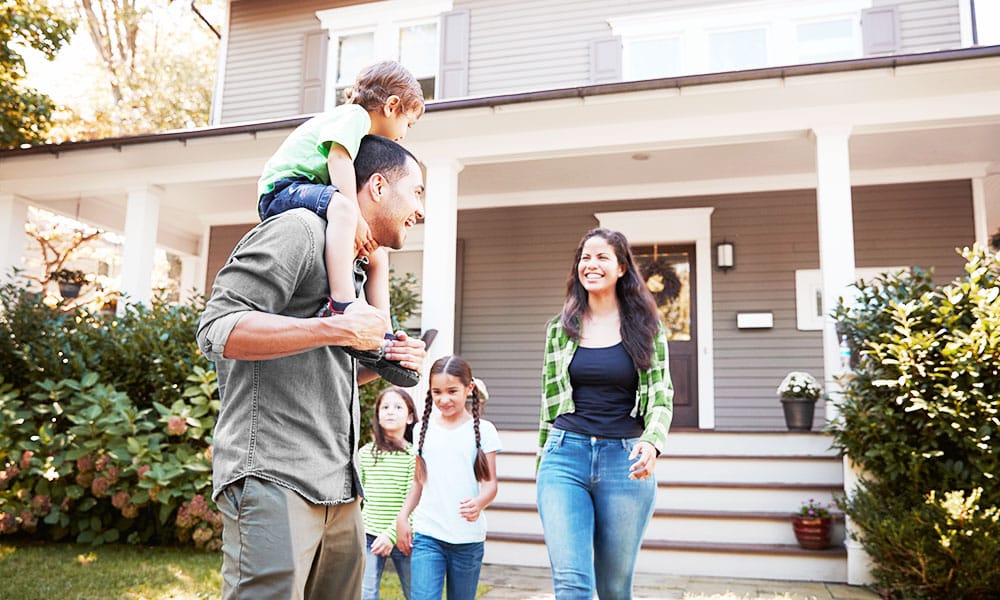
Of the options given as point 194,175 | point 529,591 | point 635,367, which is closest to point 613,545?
point 635,367

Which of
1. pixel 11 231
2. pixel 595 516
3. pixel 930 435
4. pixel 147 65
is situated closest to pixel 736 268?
pixel 930 435

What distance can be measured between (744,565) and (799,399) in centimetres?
197

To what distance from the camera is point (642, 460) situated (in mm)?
2611

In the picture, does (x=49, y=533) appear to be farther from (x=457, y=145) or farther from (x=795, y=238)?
(x=795, y=238)

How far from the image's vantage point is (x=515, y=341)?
9.09 m

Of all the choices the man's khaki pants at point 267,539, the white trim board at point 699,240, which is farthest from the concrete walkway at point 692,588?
the man's khaki pants at point 267,539

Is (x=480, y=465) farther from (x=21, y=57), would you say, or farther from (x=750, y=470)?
(x=21, y=57)

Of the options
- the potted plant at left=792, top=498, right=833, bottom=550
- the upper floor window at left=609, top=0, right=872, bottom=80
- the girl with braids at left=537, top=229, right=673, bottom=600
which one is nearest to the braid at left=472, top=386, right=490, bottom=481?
the girl with braids at left=537, top=229, right=673, bottom=600

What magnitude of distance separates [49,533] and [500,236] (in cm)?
544

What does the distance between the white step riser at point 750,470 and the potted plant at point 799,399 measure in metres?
0.85

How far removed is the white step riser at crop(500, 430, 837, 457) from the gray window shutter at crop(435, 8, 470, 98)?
5.30 meters

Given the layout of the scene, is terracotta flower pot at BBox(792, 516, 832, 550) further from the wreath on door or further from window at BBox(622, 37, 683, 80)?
window at BBox(622, 37, 683, 80)

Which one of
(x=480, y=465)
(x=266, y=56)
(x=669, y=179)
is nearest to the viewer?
(x=480, y=465)

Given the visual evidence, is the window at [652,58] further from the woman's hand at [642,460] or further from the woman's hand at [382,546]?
the woman's hand at [642,460]
